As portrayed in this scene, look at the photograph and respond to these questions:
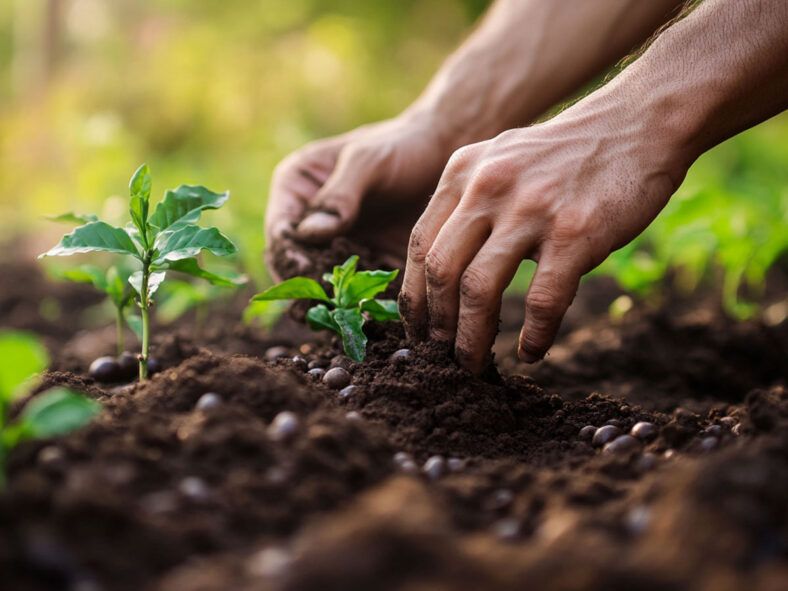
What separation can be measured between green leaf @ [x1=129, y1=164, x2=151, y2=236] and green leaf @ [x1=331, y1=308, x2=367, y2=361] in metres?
0.59

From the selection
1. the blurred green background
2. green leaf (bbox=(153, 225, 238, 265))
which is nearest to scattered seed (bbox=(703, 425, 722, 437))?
green leaf (bbox=(153, 225, 238, 265))

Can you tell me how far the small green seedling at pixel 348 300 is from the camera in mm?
2008

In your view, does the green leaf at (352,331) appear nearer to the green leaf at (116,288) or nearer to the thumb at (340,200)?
the thumb at (340,200)

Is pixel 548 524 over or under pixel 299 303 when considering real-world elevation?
under

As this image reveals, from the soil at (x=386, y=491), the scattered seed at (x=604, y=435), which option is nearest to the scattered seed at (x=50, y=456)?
the soil at (x=386, y=491)

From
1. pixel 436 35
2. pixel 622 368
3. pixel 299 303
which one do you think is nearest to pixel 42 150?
pixel 436 35

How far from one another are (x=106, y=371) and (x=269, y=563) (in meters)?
1.44

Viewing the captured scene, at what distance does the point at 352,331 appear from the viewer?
203 centimetres

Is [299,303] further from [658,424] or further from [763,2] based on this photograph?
[763,2]

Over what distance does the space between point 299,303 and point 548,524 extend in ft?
4.89

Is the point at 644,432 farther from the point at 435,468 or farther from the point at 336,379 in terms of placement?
the point at 336,379

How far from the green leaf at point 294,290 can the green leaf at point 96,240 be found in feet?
1.21

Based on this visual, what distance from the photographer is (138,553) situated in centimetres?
103

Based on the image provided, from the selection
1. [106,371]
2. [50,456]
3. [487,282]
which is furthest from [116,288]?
[487,282]
